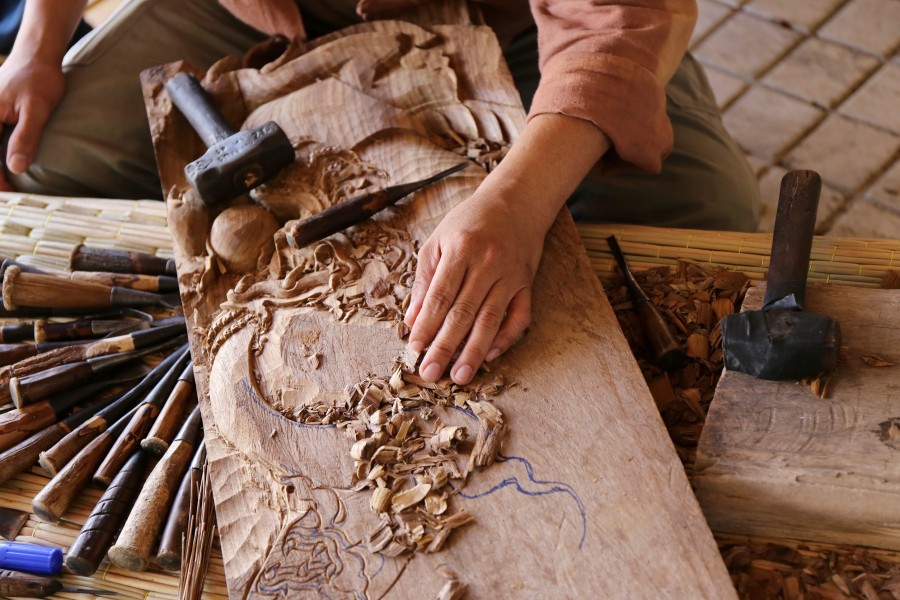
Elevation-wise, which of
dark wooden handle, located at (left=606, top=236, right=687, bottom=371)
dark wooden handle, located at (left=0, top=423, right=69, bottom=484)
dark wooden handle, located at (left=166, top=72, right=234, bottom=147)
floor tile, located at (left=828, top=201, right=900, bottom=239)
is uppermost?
dark wooden handle, located at (left=166, top=72, right=234, bottom=147)

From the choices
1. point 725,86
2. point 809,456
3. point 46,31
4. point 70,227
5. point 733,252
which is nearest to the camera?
point 809,456

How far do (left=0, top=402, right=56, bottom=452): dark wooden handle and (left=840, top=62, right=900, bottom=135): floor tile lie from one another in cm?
249

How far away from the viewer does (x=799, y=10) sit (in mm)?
2910

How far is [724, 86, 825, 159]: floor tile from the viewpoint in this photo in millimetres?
2631

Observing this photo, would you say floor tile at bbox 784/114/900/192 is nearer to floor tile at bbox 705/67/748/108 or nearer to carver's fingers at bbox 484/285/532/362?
floor tile at bbox 705/67/748/108

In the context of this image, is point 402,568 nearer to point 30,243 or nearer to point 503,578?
point 503,578

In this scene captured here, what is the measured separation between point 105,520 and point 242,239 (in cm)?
50

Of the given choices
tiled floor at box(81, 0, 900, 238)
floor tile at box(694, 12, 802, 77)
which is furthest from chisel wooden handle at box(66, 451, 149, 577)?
floor tile at box(694, 12, 802, 77)

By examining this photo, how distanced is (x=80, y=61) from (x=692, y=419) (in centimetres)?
156

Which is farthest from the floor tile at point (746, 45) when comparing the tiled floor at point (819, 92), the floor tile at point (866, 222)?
the floor tile at point (866, 222)

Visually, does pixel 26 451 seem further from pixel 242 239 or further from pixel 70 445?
pixel 242 239

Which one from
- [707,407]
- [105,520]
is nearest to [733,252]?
[707,407]

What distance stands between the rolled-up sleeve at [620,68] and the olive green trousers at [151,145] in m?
0.32

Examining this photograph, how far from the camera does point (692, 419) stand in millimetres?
1230
